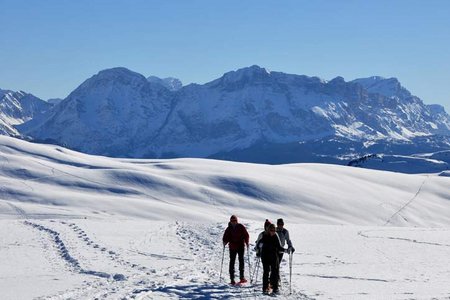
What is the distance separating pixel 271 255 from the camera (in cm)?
1825

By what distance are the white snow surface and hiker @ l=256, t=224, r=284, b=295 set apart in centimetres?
52

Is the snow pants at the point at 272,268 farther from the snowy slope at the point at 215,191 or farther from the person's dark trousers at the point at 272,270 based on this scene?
the snowy slope at the point at 215,191

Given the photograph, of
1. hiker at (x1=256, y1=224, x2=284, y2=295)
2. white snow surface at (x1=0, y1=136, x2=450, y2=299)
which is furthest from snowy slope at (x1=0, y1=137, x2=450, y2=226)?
hiker at (x1=256, y1=224, x2=284, y2=295)

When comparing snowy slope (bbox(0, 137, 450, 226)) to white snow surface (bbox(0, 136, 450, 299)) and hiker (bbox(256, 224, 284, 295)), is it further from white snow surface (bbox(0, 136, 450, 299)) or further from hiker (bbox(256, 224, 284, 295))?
hiker (bbox(256, 224, 284, 295))

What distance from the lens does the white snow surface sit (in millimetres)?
19516

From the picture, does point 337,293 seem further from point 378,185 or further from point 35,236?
point 378,185

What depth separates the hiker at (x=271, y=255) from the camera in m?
18.1

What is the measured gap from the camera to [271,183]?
80.3 metres

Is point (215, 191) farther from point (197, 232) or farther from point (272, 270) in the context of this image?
point (272, 270)

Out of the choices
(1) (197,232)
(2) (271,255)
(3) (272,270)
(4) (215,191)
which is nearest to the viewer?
(3) (272,270)

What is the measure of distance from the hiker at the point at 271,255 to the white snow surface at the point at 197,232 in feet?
1.70

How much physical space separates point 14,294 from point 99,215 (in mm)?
39492

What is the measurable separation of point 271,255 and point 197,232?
54.1 feet

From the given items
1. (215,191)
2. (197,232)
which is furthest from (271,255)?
(215,191)
